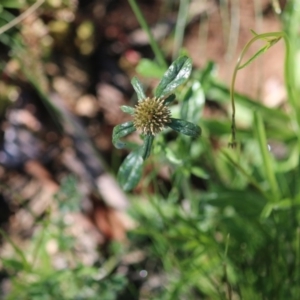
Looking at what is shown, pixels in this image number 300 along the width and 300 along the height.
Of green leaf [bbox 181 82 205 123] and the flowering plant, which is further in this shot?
green leaf [bbox 181 82 205 123]

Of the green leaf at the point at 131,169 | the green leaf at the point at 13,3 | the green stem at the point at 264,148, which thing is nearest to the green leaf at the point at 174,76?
the green leaf at the point at 131,169

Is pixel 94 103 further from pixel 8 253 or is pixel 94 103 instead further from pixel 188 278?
pixel 188 278

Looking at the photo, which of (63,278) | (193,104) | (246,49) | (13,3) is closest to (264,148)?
(193,104)

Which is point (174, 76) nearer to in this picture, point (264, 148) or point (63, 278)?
point (264, 148)

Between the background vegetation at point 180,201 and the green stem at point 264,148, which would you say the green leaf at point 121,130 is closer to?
the background vegetation at point 180,201

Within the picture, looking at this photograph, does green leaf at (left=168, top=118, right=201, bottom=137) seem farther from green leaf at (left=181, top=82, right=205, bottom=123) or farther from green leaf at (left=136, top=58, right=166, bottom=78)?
green leaf at (left=136, top=58, right=166, bottom=78)

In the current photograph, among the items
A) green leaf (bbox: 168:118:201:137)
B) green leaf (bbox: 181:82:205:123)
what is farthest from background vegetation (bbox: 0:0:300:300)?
green leaf (bbox: 168:118:201:137)
